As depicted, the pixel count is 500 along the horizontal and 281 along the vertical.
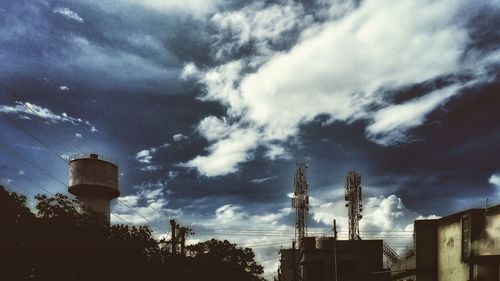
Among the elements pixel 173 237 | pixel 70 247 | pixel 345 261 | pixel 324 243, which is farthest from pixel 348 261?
pixel 70 247

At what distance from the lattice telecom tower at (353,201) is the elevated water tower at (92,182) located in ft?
103

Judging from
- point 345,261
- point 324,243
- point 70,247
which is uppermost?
point 70,247

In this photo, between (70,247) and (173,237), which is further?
(173,237)

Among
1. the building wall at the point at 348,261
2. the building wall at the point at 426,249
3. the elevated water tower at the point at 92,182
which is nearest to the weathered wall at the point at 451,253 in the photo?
the building wall at the point at 426,249

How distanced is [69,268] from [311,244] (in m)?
40.7

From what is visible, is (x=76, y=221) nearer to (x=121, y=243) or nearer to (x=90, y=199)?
(x=121, y=243)

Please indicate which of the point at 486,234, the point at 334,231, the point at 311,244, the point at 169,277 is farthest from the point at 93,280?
the point at 311,244

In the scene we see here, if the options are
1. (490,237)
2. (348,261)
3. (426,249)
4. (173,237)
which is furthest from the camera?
(348,261)

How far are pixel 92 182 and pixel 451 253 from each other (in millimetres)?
45770

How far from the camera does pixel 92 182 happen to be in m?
54.1

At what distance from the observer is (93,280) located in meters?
23.3

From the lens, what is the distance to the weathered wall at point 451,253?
1756cm

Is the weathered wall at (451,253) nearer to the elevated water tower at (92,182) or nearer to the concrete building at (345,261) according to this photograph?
the concrete building at (345,261)

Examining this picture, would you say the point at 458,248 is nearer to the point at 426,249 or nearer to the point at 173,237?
the point at 426,249
